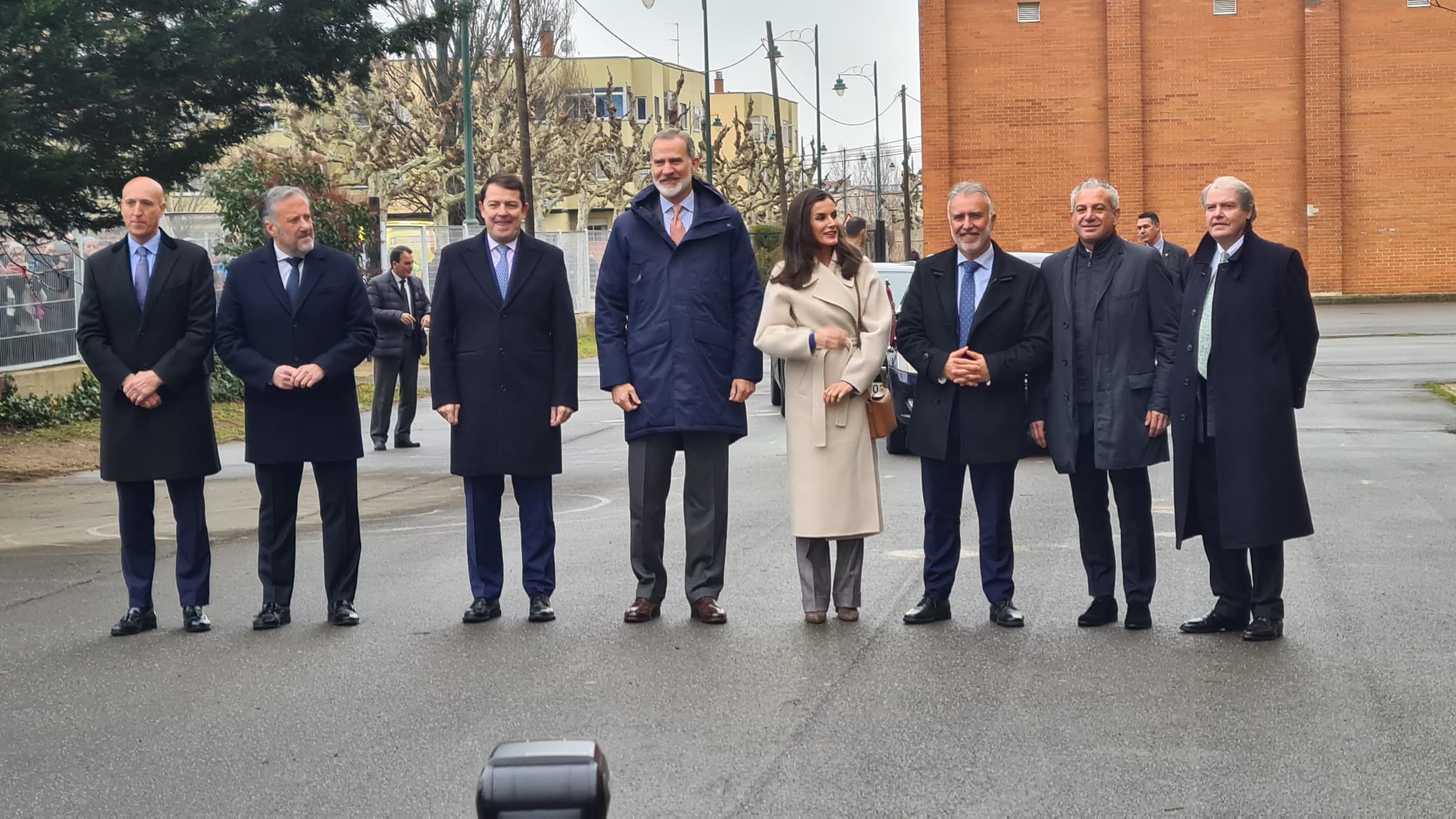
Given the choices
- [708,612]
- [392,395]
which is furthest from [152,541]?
[392,395]

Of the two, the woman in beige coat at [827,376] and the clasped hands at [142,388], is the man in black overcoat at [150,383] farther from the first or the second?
the woman in beige coat at [827,376]

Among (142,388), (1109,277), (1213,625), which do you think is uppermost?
(1109,277)

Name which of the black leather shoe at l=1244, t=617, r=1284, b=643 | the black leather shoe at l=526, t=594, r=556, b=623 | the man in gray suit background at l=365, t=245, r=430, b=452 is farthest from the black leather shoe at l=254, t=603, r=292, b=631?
the man in gray suit background at l=365, t=245, r=430, b=452

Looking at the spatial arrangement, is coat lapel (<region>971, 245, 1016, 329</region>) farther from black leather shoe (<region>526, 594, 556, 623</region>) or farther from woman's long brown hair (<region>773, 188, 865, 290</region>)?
black leather shoe (<region>526, 594, 556, 623</region>)

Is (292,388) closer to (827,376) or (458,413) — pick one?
(458,413)

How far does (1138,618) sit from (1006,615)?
1.85 feet

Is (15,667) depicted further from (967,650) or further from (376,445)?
(376,445)

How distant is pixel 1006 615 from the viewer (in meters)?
7.49

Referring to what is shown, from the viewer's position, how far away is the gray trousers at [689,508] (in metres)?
7.79

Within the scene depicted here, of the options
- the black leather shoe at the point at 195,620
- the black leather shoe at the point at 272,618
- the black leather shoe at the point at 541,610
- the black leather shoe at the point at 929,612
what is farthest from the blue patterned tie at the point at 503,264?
the black leather shoe at the point at 929,612

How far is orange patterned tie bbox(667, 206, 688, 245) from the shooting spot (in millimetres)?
7863

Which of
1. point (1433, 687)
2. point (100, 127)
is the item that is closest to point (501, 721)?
point (1433, 687)

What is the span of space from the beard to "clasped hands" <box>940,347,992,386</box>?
4.77 ft

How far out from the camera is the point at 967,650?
6984mm
